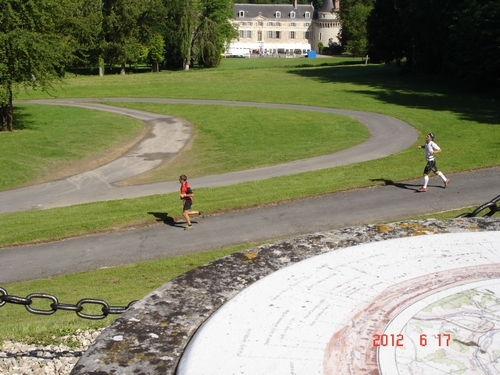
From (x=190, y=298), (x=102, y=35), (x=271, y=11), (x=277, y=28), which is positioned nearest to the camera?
(x=190, y=298)

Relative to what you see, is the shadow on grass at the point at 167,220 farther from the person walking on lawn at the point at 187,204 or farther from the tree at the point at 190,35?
the tree at the point at 190,35

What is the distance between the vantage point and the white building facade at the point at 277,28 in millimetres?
142750

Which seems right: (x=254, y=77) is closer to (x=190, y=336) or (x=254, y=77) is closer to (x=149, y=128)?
(x=149, y=128)

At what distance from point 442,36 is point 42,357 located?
50496 mm

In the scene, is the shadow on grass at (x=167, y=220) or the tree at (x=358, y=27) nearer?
the shadow on grass at (x=167, y=220)

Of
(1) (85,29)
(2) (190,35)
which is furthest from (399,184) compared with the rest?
(2) (190,35)

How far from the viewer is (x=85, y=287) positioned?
11000 mm

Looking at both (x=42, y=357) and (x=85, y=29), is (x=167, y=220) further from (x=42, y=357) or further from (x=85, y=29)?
(x=85, y=29)

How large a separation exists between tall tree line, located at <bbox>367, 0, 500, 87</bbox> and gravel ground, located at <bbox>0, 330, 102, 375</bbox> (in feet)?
125

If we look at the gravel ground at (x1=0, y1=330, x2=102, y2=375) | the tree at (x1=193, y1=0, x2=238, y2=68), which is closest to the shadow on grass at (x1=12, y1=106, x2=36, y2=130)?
the gravel ground at (x1=0, y1=330, x2=102, y2=375)

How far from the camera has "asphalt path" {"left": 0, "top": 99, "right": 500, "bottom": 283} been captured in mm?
12859

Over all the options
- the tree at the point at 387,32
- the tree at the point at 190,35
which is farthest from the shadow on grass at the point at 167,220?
the tree at the point at 190,35
